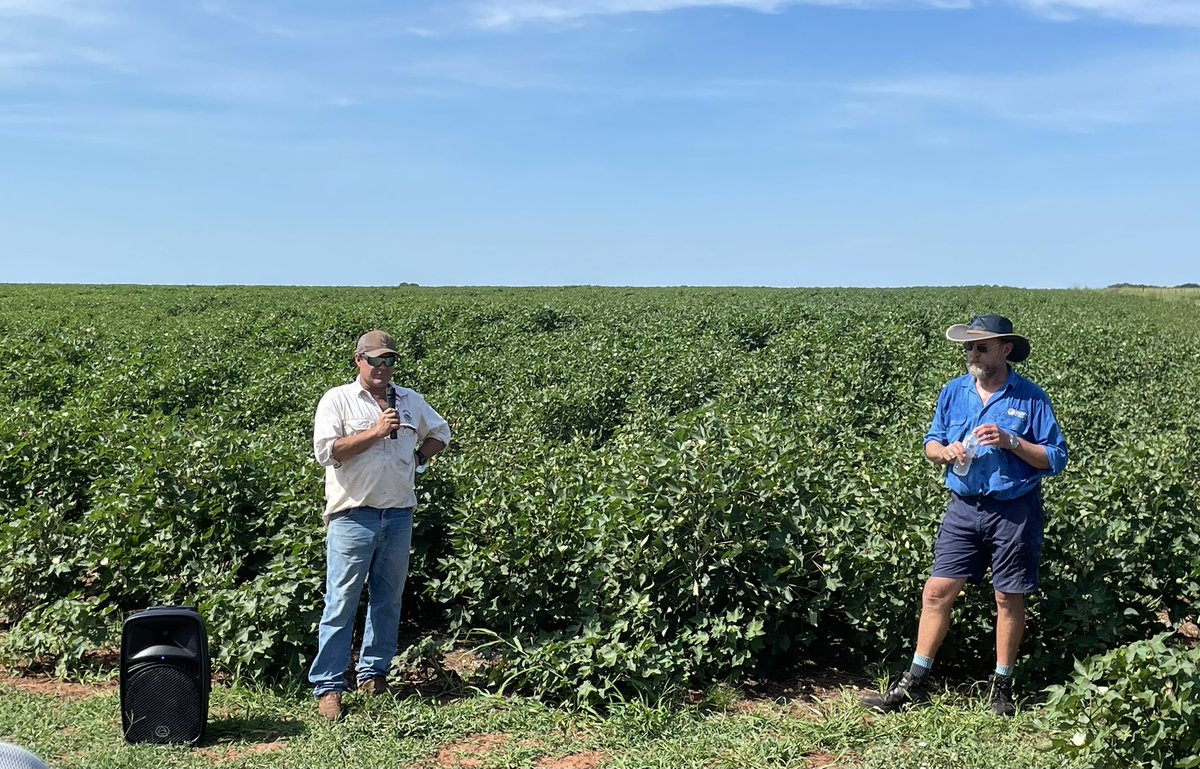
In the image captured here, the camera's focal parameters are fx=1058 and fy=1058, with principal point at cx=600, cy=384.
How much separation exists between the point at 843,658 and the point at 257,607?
3.41 m

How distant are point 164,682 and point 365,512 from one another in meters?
1.24

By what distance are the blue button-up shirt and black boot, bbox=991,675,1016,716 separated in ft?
3.14

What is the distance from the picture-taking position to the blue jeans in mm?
5508

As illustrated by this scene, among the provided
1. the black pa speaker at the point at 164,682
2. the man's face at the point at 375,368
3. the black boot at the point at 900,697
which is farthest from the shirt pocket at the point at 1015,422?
Result: the black pa speaker at the point at 164,682

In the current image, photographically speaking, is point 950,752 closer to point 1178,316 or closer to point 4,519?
point 4,519

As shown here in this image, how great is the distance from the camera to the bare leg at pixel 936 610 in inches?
208

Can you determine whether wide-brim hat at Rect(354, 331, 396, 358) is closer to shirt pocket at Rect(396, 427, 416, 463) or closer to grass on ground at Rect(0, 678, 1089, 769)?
shirt pocket at Rect(396, 427, 416, 463)

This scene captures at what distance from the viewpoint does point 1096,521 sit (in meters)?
5.80

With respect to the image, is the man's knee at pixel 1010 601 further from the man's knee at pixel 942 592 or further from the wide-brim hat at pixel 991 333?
the wide-brim hat at pixel 991 333

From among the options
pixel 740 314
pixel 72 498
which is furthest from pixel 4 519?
pixel 740 314

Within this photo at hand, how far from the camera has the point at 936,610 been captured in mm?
5309

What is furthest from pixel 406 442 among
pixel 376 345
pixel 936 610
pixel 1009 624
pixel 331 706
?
pixel 1009 624

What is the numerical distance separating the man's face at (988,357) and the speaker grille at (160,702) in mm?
4149

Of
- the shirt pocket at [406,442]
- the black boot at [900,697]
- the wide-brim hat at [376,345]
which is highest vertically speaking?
the wide-brim hat at [376,345]
